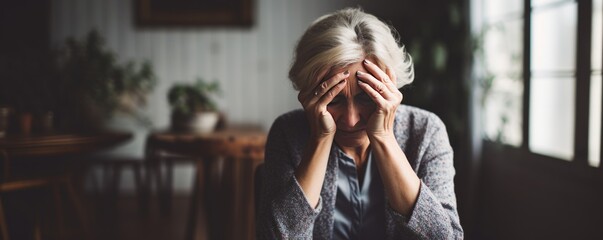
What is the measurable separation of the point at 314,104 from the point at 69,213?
3.08 m

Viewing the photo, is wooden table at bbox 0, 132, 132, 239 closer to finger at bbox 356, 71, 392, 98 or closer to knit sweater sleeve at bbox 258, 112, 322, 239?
knit sweater sleeve at bbox 258, 112, 322, 239

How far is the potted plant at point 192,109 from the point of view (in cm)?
273

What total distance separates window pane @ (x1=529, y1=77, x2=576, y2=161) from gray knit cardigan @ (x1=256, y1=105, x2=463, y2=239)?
1.27m

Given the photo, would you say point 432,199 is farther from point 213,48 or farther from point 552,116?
point 213,48

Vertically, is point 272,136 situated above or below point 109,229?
above

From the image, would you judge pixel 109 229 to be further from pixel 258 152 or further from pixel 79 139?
pixel 258 152

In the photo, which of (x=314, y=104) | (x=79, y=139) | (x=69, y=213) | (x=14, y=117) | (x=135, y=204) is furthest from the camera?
(x=135, y=204)

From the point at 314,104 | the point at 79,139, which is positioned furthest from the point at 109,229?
the point at 314,104

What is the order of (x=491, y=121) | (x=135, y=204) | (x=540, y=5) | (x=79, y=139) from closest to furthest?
(x=540, y=5) → (x=79, y=139) → (x=491, y=121) → (x=135, y=204)

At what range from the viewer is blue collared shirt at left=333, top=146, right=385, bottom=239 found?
1146mm

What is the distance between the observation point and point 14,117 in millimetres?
2789

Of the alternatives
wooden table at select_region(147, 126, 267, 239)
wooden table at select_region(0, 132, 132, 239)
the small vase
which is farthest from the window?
the small vase

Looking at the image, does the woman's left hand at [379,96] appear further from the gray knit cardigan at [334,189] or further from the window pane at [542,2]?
the window pane at [542,2]

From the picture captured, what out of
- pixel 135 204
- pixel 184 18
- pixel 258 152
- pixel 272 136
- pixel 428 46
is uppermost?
pixel 184 18
